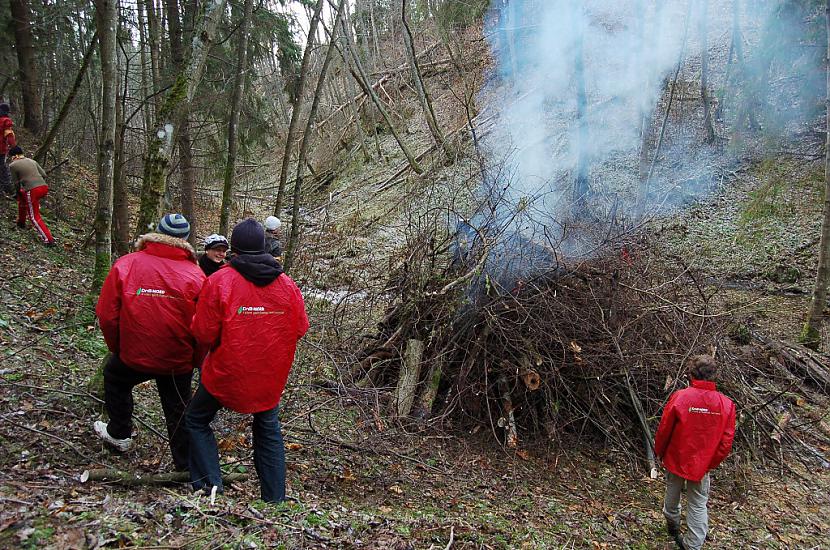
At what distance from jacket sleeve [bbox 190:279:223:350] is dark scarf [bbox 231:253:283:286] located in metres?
0.19

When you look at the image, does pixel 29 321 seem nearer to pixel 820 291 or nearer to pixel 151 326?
pixel 151 326

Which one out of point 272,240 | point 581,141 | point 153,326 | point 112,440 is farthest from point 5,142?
point 581,141

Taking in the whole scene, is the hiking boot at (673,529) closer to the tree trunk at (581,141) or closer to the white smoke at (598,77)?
the tree trunk at (581,141)

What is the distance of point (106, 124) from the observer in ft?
17.5

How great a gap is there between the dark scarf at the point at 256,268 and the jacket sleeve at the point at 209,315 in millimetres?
187

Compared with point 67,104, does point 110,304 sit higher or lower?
lower

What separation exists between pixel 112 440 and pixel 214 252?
63.8 inches

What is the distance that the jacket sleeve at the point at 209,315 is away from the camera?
3.36 m

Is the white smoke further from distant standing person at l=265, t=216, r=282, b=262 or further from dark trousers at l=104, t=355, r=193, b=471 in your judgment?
dark trousers at l=104, t=355, r=193, b=471

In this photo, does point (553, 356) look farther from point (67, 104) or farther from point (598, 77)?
point (598, 77)

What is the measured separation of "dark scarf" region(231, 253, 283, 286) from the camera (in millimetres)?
3428

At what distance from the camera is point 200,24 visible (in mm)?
5512

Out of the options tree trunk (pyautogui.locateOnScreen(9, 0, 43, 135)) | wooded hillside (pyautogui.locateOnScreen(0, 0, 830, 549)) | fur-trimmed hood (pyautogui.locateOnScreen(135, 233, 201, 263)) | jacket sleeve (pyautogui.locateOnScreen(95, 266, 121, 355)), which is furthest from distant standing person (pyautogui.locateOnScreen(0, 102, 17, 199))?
jacket sleeve (pyautogui.locateOnScreen(95, 266, 121, 355))

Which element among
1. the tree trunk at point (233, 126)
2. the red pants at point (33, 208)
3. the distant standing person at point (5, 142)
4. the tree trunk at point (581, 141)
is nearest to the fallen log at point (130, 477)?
the tree trunk at point (233, 126)
